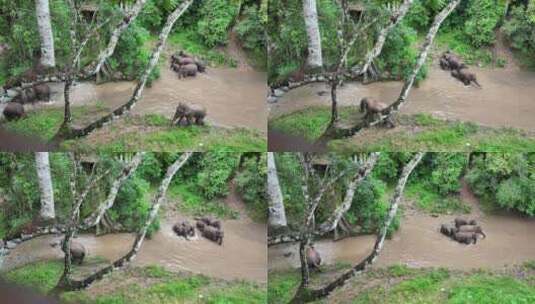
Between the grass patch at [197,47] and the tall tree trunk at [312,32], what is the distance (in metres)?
0.46

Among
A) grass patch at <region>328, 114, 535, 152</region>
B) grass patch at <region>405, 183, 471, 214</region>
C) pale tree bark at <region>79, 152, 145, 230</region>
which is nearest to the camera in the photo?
grass patch at <region>328, 114, 535, 152</region>

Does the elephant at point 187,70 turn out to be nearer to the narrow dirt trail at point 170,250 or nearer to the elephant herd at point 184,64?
the elephant herd at point 184,64

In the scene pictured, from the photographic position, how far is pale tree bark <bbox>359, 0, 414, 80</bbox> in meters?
4.64

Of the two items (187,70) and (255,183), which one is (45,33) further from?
(255,183)

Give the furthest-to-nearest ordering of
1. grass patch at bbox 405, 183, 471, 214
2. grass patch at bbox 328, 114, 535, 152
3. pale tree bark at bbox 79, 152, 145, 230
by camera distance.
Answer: grass patch at bbox 405, 183, 471, 214 → pale tree bark at bbox 79, 152, 145, 230 → grass patch at bbox 328, 114, 535, 152

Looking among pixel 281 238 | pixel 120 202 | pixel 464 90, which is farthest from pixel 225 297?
pixel 464 90

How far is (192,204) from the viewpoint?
4770 millimetres

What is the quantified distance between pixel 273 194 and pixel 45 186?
54.4 inches

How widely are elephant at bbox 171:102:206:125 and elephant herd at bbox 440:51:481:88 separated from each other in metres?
1.47

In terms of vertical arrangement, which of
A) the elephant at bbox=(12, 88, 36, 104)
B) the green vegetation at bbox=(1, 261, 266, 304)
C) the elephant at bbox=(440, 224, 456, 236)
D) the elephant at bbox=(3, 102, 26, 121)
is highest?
the elephant at bbox=(12, 88, 36, 104)

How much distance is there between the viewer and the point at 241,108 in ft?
15.2

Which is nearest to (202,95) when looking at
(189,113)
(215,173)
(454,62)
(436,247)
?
(189,113)

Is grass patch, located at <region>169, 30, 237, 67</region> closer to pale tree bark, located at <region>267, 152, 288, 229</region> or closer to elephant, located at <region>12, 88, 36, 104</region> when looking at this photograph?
pale tree bark, located at <region>267, 152, 288, 229</region>

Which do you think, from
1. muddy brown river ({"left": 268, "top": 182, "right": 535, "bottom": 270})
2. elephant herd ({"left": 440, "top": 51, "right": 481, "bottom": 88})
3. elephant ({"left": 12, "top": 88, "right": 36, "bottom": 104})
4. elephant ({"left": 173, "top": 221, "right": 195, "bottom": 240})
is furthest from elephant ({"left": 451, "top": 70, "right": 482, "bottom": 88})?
elephant ({"left": 12, "top": 88, "right": 36, "bottom": 104})
